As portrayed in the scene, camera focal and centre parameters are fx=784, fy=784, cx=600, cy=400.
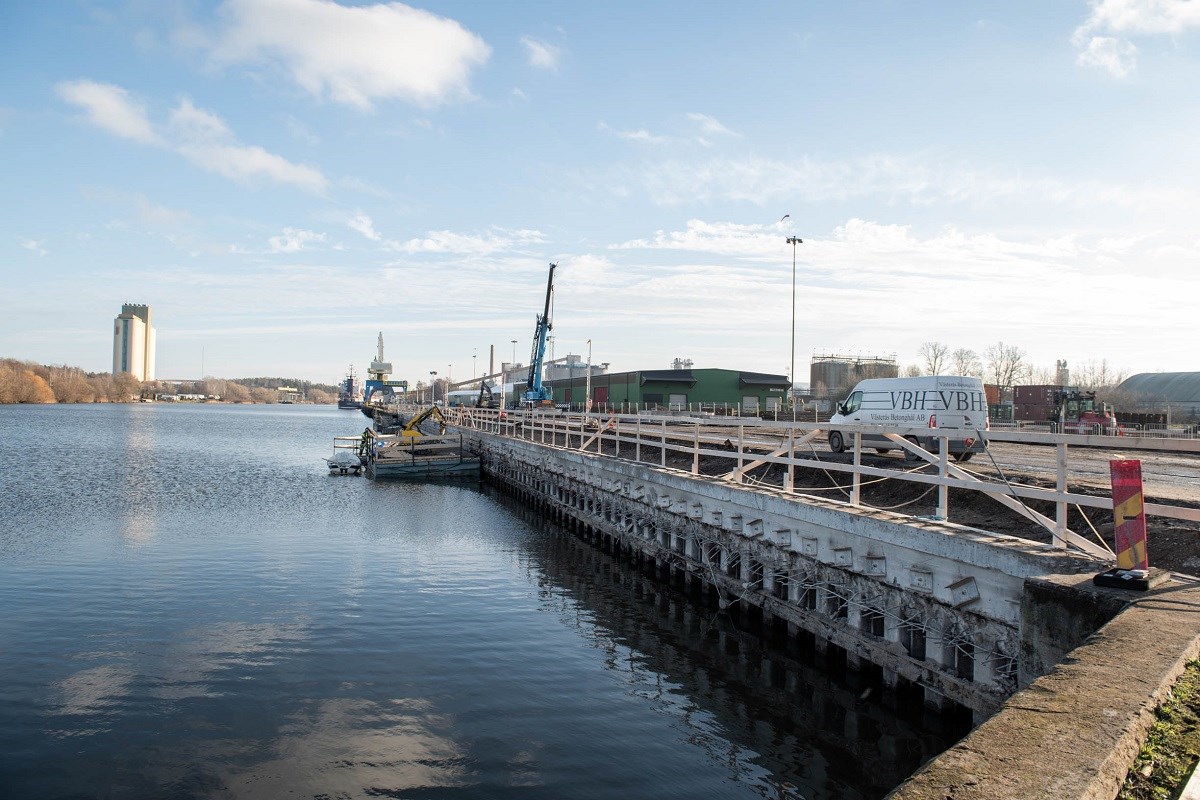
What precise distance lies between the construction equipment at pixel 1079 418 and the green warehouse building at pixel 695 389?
29.2 m

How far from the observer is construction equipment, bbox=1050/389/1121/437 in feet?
120

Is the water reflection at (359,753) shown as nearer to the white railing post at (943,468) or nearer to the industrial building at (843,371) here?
the white railing post at (943,468)

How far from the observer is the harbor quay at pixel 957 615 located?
396cm

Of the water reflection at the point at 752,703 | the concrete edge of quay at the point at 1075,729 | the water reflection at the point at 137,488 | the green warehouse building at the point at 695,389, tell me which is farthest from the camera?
the green warehouse building at the point at 695,389

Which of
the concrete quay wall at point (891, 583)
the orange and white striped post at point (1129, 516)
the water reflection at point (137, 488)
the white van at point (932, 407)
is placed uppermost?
the white van at point (932, 407)

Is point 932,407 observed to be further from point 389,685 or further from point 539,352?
point 539,352

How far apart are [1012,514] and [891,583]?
4.28 metres

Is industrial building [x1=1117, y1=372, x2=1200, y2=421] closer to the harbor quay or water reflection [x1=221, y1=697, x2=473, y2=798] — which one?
the harbor quay

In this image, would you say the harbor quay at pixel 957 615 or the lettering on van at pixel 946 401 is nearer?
the harbor quay at pixel 957 615

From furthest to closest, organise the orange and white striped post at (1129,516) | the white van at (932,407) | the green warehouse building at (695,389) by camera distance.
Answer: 1. the green warehouse building at (695,389)
2. the white van at (932,407)
3. the orange and white striped post at (1129,516)

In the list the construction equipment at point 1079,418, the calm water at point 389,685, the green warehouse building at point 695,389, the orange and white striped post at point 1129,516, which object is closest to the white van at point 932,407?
the calm water at point 389,685

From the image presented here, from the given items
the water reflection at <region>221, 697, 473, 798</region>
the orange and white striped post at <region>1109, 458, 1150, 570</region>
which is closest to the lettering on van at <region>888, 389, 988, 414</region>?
the orange and white striped post at <region>1109, 458, 1150, 570</region>

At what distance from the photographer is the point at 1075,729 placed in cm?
412

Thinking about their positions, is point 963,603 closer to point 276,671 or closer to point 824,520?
point 824,520
